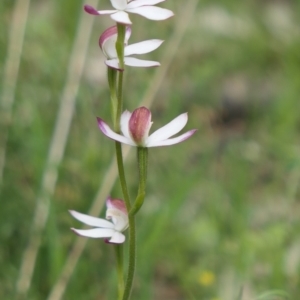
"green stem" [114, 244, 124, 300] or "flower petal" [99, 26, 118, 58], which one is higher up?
"flower petal" [99, 26, 118, 58]

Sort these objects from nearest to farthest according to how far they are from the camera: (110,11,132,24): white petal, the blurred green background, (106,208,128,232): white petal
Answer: (110,11,132,24): white petal, (106,208,128,232): white petal, the blurred green background

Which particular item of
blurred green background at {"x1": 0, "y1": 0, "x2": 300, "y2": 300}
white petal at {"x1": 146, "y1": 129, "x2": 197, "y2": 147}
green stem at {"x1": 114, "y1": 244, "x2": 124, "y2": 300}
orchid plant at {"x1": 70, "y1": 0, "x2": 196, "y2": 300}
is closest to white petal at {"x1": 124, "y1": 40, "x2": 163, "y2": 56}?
orchid plant at {"x1": 70, "y1": 0, "x2": 196, "y2": 300}

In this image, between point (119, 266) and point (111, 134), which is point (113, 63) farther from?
point (119, 266)

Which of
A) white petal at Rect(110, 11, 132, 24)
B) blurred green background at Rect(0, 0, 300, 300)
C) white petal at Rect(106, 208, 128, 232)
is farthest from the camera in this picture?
blurred green background at Rect(0, 0, 300, 300)

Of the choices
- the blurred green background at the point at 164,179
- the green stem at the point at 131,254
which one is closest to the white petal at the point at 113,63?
the green stem at the point at 131,254

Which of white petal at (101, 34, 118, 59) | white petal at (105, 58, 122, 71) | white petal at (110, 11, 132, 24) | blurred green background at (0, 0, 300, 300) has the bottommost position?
blurred green background at (0, 0, 300, 300)

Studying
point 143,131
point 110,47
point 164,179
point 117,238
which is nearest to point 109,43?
point 110,47

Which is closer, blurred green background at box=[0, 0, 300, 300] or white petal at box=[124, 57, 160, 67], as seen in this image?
white petal at box=[124, 57, 160, 67]

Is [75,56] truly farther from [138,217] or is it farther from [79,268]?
[79,268]

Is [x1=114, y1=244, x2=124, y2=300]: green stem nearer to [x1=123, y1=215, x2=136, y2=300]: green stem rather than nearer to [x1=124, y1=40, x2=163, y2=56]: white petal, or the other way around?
[x1=123, y1=215, x2=136, y2=300]: green stem
